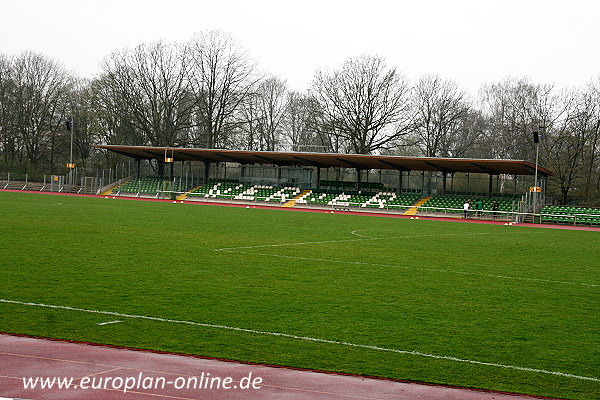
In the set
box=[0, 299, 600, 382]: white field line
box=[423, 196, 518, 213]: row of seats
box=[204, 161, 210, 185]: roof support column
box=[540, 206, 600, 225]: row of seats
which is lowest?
box=[0, 299, 600, 382]: white field line

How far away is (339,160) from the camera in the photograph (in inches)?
2352

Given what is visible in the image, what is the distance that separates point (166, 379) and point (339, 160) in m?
53.7

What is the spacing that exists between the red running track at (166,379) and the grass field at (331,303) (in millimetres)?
374

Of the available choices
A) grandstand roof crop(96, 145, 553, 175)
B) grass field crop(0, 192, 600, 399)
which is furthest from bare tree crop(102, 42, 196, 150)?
grass field crop(0, 192, 600, 399)

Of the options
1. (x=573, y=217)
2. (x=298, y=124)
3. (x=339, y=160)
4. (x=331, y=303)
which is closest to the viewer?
(x=331, y=303)

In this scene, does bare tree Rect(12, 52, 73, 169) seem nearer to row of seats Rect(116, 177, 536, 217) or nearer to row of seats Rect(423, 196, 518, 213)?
row of seats Rect(116, 177, 536, 217)

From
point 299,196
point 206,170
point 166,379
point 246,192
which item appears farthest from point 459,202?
point 166,379

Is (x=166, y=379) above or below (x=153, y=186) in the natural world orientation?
below

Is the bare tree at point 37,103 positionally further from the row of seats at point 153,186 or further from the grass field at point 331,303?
the grass field at point 331,303

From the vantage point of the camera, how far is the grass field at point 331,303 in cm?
793

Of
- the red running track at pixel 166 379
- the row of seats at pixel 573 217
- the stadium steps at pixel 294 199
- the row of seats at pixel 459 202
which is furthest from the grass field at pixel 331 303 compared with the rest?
the stadium steps at pixel 294 199

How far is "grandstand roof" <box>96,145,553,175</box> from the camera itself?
53.6 meters

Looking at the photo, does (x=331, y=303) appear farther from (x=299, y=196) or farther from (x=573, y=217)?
(x=299, y=196)

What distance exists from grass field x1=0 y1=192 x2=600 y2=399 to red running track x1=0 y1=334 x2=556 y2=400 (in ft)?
1.23
